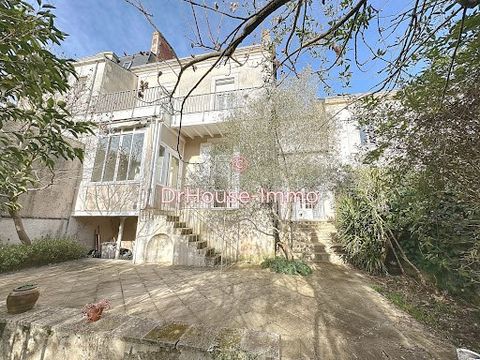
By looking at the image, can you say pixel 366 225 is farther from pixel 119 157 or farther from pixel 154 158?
pixel 119 157

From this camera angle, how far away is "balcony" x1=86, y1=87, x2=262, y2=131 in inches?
348

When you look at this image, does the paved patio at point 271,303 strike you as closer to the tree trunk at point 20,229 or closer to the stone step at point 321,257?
the stone step at point 321,257

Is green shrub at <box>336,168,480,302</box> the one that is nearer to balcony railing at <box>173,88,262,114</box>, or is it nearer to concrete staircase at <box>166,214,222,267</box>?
concrete staircase at <box>166,214,222,267</box>

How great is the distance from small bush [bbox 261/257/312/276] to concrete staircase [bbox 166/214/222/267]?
1820 millimetres

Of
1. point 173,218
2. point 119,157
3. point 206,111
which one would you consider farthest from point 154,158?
point 206,111

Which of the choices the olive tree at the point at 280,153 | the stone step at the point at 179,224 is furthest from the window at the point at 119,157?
the olive tree at the point at 280,153

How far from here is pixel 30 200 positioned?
7707 millimetres

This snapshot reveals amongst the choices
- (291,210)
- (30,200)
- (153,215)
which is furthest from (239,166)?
(30,200)

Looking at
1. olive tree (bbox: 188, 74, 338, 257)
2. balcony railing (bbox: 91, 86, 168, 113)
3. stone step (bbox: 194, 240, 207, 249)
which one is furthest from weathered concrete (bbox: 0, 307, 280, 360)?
balcony railing (bbox: 91, 86, 168, 113)

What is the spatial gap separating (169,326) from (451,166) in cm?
373

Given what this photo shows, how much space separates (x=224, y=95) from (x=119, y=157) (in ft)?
15.4

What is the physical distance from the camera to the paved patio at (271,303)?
2668 millimetres

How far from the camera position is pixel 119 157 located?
8.88 metres

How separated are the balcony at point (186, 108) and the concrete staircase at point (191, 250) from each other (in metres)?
3.94
